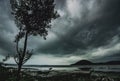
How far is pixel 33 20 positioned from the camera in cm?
2925

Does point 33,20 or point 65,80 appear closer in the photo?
point 33,20

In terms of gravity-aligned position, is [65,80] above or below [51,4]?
below

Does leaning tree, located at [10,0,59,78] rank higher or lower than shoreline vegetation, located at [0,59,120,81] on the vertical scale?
higher

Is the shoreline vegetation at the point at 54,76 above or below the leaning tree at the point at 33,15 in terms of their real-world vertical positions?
below

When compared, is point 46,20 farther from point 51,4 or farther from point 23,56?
point 23,56

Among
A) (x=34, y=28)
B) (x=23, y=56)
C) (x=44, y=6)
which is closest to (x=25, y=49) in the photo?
(x=23, y=56)

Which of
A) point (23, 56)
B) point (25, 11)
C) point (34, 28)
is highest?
point (25, 11)

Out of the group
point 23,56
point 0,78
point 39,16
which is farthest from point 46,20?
point 0,78

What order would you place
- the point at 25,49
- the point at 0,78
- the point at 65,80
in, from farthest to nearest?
the point at 65,80 < the point at 25,49 < the point at 0,78

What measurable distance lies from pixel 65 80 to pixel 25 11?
11171 millimetres

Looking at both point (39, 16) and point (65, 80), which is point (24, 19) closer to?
point (39, 16)

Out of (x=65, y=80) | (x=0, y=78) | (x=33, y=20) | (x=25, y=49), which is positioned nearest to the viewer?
(x=0, y=78)

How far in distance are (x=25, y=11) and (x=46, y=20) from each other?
311cm

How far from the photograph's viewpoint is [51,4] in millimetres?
30359
